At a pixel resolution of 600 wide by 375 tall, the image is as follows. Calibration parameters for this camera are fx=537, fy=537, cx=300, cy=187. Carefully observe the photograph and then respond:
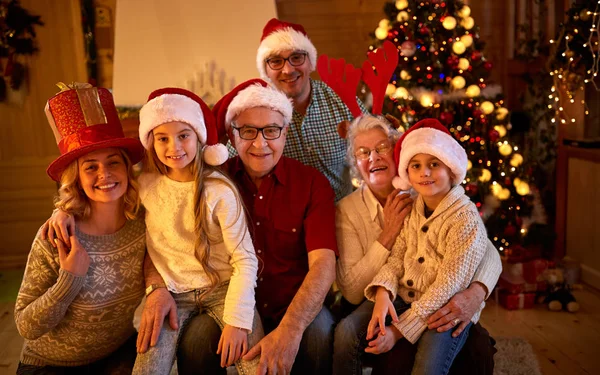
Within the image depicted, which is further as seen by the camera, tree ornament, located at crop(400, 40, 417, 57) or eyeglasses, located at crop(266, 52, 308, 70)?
tree ornament, located at crop(400, 40, 417, 57)

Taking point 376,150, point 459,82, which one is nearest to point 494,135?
point 459,82

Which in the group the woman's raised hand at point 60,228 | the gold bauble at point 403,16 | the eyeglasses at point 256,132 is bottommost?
the woman's raised hand at point 60,228

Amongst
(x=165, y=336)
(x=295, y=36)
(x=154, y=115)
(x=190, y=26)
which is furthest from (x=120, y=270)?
(x=190, y=26)

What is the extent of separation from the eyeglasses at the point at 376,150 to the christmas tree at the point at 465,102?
1522mm

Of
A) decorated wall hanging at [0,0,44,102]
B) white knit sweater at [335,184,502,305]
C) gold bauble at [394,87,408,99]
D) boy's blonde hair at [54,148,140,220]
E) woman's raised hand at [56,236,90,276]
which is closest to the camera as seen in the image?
woman's raised hand at [56,236,90,276]

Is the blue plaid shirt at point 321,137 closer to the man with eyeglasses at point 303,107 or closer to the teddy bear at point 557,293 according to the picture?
the man with eyeglasses at point 303,107

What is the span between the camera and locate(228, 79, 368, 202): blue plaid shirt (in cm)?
242

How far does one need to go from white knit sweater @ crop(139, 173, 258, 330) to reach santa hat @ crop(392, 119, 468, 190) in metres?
0.56

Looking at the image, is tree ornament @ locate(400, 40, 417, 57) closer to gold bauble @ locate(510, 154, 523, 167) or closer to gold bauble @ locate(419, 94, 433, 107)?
gold bauble @ locate(419, 94, 433, 107)

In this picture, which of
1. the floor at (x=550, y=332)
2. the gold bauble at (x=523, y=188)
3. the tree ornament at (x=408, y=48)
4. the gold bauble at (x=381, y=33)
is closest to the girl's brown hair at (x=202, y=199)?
the floor at (x=550, y=332)

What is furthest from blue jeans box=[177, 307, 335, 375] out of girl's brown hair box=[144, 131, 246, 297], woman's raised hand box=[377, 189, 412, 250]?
woman's raised hand box=[377, 189, 412, 250]

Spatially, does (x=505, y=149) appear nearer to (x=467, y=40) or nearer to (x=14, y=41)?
(x=467, y=40)

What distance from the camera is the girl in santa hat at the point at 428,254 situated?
1.65 metres

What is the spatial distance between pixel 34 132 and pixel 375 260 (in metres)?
3.25
